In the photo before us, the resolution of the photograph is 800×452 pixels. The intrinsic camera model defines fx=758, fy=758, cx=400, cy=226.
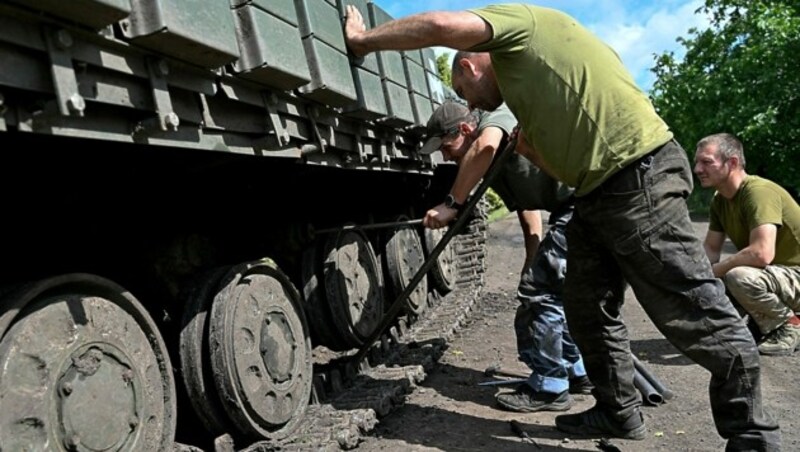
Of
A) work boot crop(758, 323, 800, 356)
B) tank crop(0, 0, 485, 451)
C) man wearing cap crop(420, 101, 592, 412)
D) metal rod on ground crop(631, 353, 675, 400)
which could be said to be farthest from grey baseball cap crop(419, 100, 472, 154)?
work boot crop(758, 323, 800, 356)

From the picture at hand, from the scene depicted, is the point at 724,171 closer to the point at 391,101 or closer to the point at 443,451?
the point at 391,101

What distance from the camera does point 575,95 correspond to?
3.21 m

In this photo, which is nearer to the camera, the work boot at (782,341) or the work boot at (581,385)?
the work boot at (581,385)

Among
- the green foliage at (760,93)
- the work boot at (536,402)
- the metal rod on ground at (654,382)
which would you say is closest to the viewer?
the work boot at (536,402)

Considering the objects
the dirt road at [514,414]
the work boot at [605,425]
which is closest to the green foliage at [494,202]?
the dirt road at [514,414]

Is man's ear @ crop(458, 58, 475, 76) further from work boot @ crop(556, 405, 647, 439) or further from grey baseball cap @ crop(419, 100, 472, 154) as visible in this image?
work boot @ crop(556, 405, 647, 439)

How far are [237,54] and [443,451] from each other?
2.23m

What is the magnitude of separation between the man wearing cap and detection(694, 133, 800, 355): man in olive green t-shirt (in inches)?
57.8

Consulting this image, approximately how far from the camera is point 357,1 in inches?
172

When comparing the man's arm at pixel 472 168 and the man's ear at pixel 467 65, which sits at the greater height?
the man's ear at pixel 467 65

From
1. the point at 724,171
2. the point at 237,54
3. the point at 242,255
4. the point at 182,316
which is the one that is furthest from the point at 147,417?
→ the point at 724,171

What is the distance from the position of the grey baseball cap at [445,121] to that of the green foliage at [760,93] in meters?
17.3

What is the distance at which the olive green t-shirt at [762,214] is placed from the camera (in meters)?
5.27

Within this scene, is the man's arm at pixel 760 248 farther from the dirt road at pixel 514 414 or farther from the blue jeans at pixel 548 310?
the blue jeans at pixel 548 310
